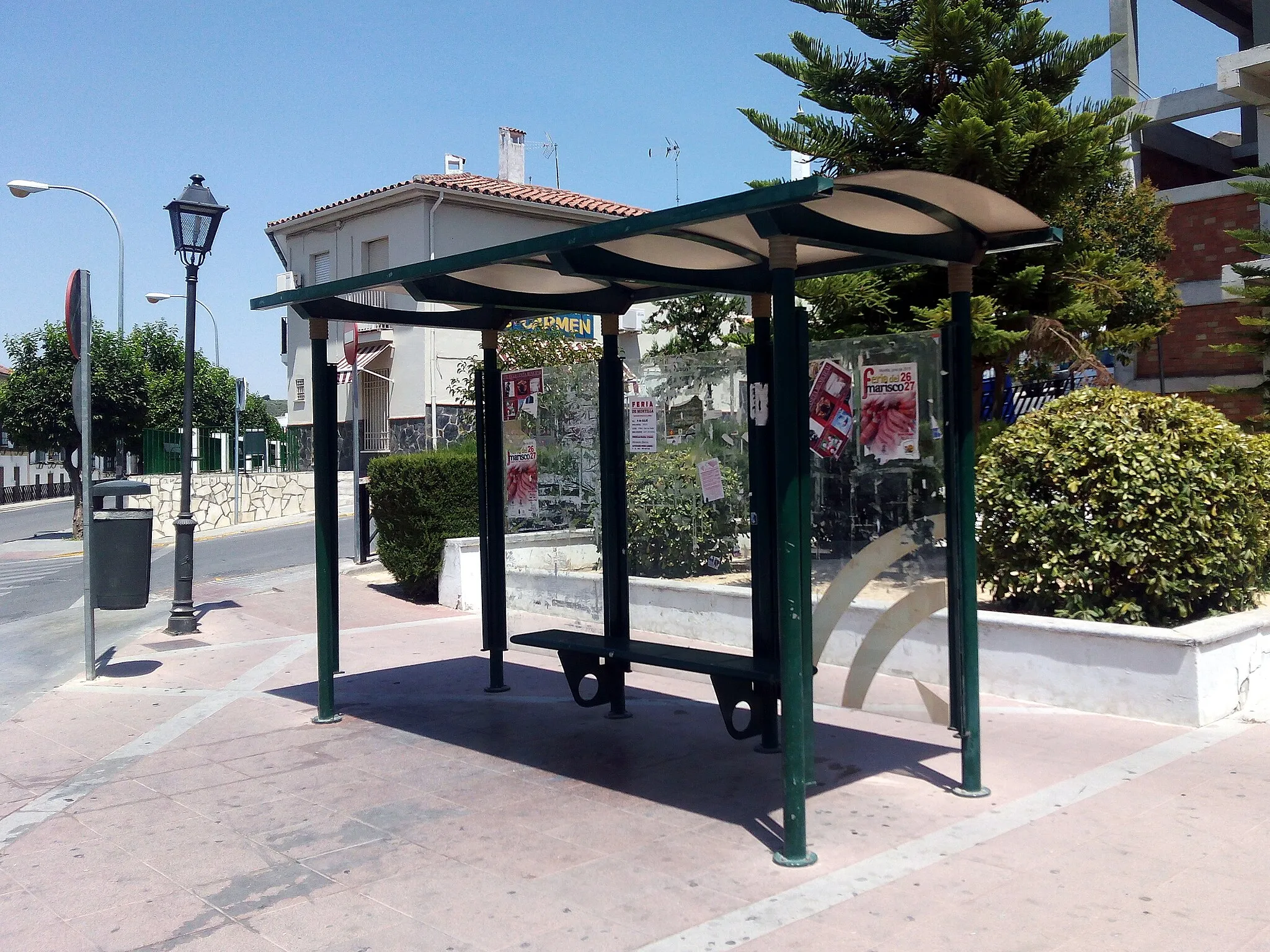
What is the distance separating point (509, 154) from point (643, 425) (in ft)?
102

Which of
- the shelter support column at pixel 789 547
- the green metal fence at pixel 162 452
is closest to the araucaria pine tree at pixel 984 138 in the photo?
the shelter support column at pixel 789 547

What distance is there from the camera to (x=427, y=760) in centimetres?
624

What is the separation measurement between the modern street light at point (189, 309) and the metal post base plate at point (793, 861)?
811 centimetres

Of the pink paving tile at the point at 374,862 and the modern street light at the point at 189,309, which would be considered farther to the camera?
the modern street light at the point at 189,309

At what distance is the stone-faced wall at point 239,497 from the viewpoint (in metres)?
29.5

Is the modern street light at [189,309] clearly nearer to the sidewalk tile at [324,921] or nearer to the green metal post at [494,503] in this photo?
the green metal post at [494,503]

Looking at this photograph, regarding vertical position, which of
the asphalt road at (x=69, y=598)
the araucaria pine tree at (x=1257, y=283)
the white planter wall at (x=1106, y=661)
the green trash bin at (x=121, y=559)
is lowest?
the asphalt road at (x=69, y=598)

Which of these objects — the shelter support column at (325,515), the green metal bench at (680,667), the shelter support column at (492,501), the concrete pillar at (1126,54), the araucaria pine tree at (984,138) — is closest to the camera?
the green metal bench at (680,667)

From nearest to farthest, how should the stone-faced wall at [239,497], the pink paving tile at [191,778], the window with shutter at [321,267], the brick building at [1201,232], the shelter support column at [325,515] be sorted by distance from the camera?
the pink paving tile at [191,778]
the shelter support column at [325,515]
the brick building at [1201,232]
the stone-faced wall at [239,497]
the window with shutter at [321,267]

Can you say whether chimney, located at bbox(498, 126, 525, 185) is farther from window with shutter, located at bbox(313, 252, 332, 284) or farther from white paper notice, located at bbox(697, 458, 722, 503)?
white paper notice, located at bbox(697, 458, 722, 503)

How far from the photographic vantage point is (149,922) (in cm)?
405

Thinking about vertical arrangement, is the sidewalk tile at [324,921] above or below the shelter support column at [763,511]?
below

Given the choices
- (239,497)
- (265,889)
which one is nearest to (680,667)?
(265,889)

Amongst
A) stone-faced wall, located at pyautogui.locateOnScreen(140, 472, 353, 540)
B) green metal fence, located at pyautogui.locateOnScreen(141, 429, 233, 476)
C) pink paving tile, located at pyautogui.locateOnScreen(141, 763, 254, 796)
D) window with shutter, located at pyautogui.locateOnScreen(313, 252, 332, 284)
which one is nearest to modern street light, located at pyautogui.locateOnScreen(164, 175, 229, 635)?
pink paving tile, located at pyautogui.locateOnScreen(141, 763, 254, 796)
